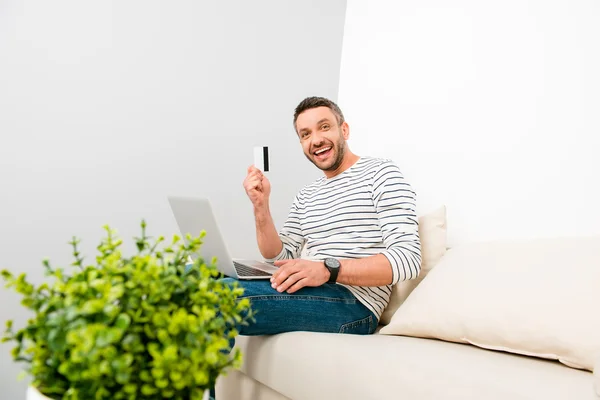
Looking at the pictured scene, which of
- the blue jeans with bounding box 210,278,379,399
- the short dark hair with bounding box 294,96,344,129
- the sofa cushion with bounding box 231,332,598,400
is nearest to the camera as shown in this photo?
the sofa cushion with bounding box 231,332,598,400

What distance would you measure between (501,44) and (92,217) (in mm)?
1905

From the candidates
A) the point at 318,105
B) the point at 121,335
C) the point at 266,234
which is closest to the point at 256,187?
the point at 266,234

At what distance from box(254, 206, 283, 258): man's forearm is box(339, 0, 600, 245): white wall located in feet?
2.22

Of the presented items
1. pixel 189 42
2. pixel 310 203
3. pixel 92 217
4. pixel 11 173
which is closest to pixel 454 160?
pixel 310 203

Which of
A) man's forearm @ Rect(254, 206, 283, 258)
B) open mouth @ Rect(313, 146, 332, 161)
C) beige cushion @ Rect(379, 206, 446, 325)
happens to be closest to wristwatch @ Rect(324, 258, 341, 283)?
beige cushion @ Rect(379, 206, 446, 325)

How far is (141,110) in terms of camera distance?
8.08ft

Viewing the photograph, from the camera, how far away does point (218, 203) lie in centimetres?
267

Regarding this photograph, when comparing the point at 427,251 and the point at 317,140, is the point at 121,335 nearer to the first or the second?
the point at 427,251

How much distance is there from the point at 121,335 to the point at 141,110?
200cm

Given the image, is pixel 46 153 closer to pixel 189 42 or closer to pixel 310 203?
pixel 189 42

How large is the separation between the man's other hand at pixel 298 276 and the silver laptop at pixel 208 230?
104 millimetres

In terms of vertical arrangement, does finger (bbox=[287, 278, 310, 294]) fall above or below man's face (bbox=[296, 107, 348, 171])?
below

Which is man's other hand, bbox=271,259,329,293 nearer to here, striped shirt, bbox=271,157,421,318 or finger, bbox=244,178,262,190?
striped shirt, bbox=271,157,421,318

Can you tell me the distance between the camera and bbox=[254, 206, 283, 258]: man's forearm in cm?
197
